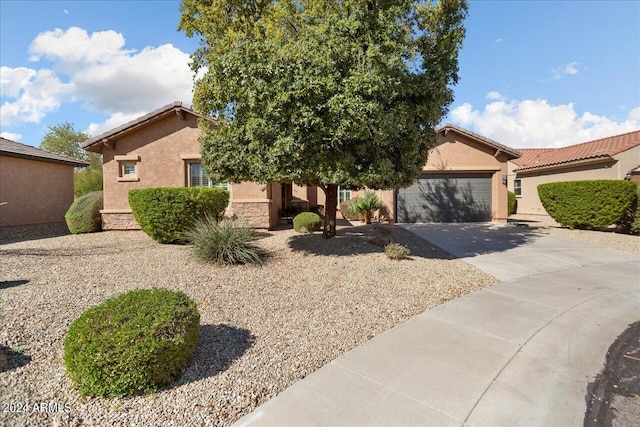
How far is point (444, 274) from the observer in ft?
21.7

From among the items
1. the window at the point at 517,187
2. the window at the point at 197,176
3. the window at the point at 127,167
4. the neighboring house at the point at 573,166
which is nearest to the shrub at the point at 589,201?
the neighboring house at the point at 573,166

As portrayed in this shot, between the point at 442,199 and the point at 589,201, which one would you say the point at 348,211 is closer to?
the point at 442,199

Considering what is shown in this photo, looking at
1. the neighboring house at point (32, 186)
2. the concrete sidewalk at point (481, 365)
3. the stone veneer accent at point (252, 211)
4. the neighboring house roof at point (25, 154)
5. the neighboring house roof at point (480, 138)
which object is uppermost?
the neighboring house roof at point (480, 138)

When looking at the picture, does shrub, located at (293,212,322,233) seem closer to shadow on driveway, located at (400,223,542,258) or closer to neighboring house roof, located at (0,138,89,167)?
shadow on driveway, located at (400,223,542,258)

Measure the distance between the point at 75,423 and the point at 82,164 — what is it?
17.4 m

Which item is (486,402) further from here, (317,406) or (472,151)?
(472,151)

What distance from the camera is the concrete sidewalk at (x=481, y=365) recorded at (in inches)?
105

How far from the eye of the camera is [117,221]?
40.0 feet

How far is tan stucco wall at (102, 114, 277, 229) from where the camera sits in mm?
12336

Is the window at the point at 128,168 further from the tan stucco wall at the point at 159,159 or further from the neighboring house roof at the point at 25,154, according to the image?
the neighboring house roof at the point at 25,154

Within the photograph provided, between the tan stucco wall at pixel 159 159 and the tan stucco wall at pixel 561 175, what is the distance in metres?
16.6

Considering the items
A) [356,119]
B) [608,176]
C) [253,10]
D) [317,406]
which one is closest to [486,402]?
[317,406]

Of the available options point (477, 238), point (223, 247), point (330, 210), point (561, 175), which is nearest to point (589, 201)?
point (477, 238)

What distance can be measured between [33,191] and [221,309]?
1425 cm
